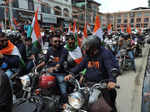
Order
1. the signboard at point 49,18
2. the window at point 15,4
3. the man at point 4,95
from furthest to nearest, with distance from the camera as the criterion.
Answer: the signboard at point 49,18 < the window at point 15,4 < the man at point 4,95

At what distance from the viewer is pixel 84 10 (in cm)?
4103

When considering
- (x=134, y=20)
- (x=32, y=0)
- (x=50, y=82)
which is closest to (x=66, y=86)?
(x=50, y=82)

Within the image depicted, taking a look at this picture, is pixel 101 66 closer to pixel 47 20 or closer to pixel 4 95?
pixel 4 95

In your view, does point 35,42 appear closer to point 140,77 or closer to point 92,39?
point 92,39

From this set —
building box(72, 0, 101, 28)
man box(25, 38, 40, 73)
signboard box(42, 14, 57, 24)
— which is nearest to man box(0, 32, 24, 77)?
man box(25, 38, 40, 73)

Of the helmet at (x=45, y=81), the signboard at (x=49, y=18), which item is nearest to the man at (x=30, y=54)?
the helmet at (x=45, y=81)

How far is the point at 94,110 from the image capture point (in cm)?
194

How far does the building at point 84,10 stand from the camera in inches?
1478

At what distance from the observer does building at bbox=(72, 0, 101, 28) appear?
123ft

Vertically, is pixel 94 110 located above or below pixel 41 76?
below

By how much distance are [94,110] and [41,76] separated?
130 centimetres

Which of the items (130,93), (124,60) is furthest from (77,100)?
(124,60)

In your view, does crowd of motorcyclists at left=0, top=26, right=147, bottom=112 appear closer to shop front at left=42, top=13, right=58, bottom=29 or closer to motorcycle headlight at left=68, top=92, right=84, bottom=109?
motorcycle headlight at left=68, top=92, right=84, bottom=109

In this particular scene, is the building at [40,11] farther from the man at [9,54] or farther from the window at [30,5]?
the man at [9,54]
